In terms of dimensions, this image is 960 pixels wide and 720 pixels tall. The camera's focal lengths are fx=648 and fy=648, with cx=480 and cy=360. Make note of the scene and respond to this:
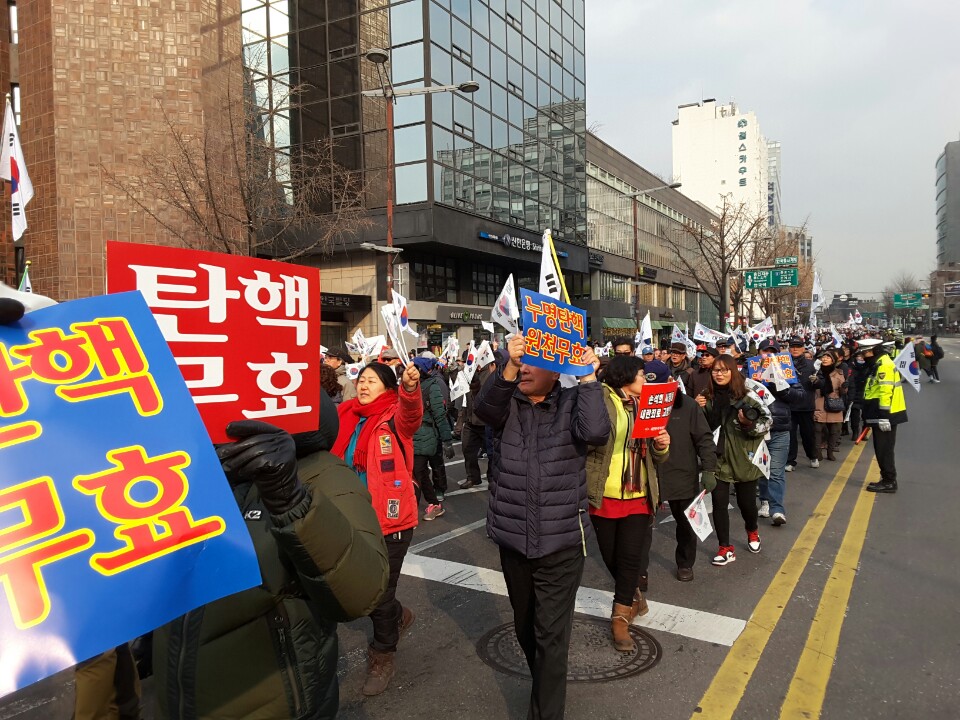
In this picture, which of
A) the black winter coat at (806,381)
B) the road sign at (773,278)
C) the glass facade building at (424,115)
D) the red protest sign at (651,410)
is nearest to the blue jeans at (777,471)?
the black winter coat at (806,381)

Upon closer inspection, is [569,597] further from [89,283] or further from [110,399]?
[89,283]

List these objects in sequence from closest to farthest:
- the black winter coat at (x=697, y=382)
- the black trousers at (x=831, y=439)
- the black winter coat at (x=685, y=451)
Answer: the black winter coat at (x=685, y=451), the black winter coat at (x=697, y=382), the black trousers at (x=831, y=439)

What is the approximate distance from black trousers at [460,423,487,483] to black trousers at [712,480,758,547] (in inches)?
135

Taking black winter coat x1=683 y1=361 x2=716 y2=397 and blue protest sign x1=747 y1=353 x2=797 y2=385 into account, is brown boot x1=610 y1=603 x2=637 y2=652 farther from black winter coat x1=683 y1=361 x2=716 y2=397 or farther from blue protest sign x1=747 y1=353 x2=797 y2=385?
black winter coat x1=683 y1=361 x2=716 y2=397

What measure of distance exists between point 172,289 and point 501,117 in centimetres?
3006

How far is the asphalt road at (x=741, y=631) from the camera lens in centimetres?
342

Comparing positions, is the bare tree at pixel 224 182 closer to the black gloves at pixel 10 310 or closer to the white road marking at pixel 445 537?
the white road marking at pixel 445 537

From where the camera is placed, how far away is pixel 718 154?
106438 millimetres

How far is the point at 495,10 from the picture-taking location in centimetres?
2934

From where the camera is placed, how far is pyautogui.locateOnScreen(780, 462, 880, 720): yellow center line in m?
3.36

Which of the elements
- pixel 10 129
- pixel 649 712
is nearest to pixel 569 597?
pixel 649 712

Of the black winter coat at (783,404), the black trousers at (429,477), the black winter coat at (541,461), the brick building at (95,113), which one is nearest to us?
the black winter coat at (541,461)

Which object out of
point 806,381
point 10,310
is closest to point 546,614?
point 10,310

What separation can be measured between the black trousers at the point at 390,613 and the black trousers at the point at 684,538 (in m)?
2.35
